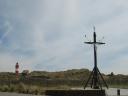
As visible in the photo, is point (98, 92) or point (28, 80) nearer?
point (98, 92)

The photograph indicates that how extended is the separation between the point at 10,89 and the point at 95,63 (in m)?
10.9

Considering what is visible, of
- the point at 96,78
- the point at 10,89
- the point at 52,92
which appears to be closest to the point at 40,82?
the point at 96,78

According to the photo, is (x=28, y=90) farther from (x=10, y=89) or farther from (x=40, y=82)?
(x=40, y=82)

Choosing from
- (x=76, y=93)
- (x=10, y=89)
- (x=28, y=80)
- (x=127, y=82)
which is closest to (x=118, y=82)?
(x=127, y=82)

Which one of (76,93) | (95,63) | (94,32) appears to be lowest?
(76,93)

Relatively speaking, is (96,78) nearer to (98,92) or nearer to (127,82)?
(98,92)

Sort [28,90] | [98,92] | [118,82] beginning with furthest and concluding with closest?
[118,82] → [28,90] → [98,92]

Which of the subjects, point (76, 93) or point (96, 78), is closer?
point (76, 93)

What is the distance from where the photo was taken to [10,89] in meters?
38.1

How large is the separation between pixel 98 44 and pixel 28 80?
40.0ft

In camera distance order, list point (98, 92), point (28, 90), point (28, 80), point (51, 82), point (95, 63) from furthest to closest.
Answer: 1. point (51, 82)
2. point (28, 80)
3. point (95, 63)
4. point (28, 90)
5. point (98, 92)

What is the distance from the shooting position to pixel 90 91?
102 feet

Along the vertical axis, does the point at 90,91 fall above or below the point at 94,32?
below

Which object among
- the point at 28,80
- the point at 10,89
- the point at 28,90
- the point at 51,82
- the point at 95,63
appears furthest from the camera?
the point at 51,82
